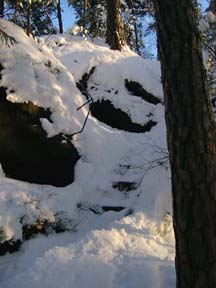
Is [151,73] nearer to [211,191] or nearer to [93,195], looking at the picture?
[93,195]

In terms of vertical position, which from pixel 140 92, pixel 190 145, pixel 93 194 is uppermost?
pixel 140 92

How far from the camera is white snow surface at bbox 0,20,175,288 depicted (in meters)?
5.34

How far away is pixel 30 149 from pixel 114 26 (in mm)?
6445

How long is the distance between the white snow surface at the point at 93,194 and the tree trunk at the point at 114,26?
172 cm

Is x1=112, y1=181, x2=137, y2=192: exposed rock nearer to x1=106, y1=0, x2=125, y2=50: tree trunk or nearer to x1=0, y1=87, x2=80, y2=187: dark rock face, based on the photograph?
x1=0, y1=87, x2=80, y2=187: dark rock face

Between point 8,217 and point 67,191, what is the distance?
4.78 feet

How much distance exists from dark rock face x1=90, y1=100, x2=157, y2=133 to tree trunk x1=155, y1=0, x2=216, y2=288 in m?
5.84

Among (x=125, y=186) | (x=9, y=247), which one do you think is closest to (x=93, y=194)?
(x=125, y=186)

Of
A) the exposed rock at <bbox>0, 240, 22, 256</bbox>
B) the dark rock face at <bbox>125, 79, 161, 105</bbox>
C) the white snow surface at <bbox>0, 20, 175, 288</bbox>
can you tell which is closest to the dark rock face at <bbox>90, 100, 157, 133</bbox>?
the white snow surface at <bbox>0, 20, 175, 288</bbox>

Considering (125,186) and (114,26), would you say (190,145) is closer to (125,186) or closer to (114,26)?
(125,186)

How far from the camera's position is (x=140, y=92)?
35.4ft

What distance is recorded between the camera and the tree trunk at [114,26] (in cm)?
1277

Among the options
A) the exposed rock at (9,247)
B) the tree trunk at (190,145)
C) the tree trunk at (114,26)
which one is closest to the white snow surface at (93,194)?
the exposed rock at (9,247)

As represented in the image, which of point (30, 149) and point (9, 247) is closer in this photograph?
point (9, 247)
